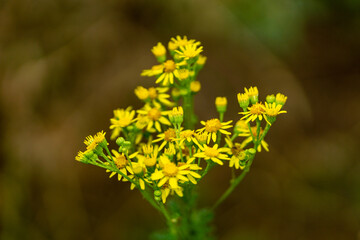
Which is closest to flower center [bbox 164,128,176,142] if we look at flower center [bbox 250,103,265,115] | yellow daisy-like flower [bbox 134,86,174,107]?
yellow daisy-like flower [bbox 134,86,174,107]

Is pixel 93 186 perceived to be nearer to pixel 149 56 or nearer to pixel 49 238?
pixel 49 238

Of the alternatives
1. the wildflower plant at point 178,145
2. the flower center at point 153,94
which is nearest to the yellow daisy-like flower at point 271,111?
the wildflower plant at point 178,145

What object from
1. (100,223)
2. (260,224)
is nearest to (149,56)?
(100,223)

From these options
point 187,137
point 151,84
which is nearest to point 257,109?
point 187,137

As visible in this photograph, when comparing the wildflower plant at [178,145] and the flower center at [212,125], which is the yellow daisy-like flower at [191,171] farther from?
the flower center at [212,125]

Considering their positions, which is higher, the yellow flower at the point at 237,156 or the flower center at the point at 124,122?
the flower center at the point at 124,122

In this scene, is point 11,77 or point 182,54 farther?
point 11,77

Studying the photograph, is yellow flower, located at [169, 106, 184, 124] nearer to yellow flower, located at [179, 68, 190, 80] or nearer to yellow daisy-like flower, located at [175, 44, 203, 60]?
yellow flower, located at [179, 68, 190, 80]

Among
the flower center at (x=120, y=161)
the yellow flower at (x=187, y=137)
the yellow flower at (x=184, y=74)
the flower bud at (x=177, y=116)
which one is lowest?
the yellow flower at (x=187, y=137)
